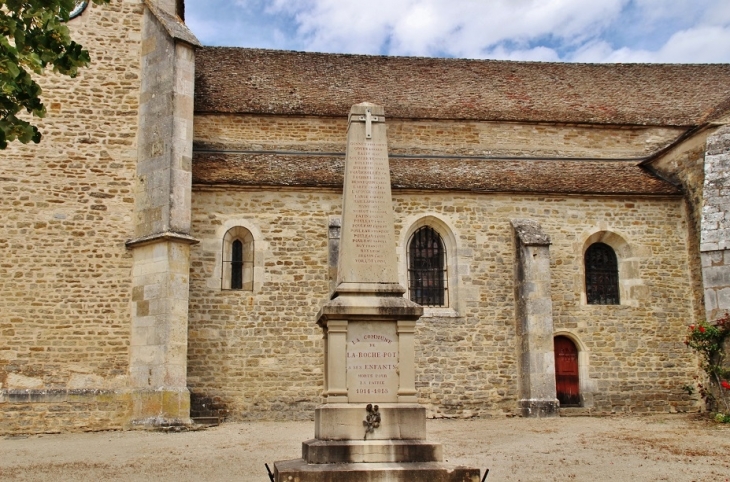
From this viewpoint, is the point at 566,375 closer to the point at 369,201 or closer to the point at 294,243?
the point at 294,243

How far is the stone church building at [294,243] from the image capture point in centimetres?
1389

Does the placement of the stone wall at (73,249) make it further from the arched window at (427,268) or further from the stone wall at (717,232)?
the stone wall at (717,232)

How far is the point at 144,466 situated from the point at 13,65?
18.7 feet

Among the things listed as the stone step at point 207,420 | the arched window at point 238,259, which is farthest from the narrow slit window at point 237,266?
the stone step at point 207,420

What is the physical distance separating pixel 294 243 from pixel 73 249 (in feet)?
14.0

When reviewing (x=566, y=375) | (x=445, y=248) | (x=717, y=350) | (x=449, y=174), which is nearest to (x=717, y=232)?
(x=717, y=350)

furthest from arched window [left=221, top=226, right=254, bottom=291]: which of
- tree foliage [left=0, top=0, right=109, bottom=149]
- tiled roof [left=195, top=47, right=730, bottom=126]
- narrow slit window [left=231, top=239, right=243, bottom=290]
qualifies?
tree foliage [left=0, top=0, right=109, bottom=149]

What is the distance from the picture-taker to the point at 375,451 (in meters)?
7.45

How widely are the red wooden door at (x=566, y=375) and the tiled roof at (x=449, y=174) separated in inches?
138

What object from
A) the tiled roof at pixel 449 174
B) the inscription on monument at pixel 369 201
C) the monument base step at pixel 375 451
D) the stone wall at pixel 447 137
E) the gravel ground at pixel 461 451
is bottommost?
the gravel ground at pixel 461 451

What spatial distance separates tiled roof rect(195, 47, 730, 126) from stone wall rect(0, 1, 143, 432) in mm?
3219

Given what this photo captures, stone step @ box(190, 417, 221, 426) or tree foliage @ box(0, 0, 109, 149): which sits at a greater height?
tree foliage @ box(0, 0, 109, 149)

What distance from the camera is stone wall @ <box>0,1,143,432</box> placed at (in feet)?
44.3

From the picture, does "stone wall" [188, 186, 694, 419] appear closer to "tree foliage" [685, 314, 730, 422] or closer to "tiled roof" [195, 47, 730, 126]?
"tree foliage" [685, 314, 730, 422]
